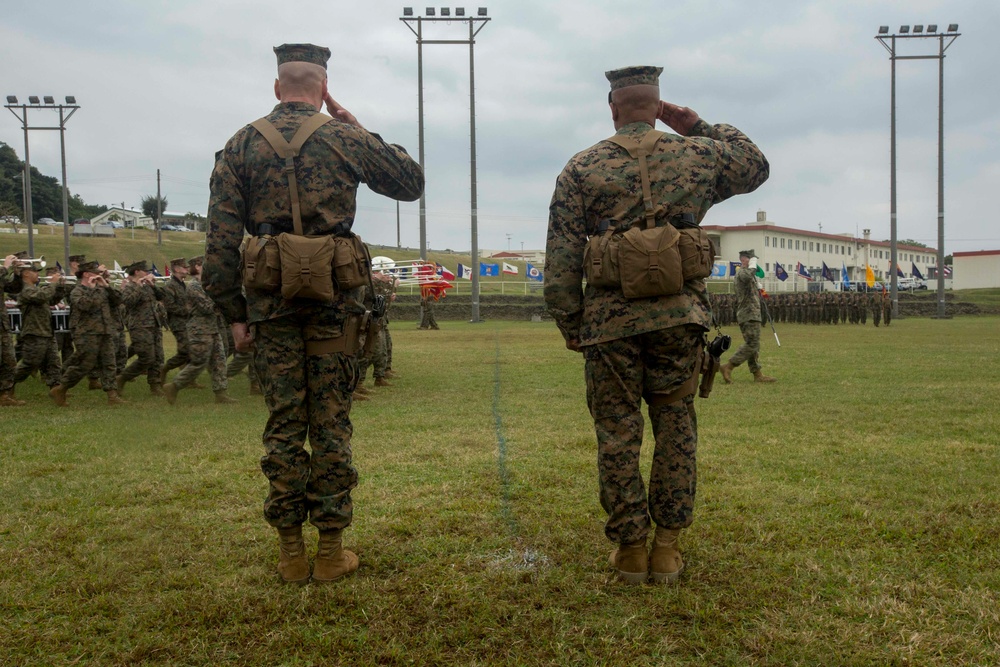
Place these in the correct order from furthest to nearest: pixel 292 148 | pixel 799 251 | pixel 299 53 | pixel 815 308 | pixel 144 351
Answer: pixel 799 251, pixel 815 308, pixel 144 351, pixel 299 53, pixel 292 148

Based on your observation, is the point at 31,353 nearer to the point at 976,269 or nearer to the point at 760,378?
the point at 760,378

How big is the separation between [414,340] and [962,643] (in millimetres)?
20336

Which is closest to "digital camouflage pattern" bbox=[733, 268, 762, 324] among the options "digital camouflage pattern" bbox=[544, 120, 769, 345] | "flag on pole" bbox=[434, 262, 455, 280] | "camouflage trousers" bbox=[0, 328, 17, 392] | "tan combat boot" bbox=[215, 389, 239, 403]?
"tan combat boot" bbox=[215, 389, 239, 403]

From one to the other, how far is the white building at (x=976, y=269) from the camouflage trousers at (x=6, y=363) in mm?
66191

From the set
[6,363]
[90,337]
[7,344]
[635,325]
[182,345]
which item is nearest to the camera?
[635,325]

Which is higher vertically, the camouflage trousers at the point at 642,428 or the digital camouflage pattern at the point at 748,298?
the digital camouflage pattern at the point at 748,298

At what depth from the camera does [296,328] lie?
3.37m

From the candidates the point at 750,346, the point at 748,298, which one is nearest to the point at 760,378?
the point at 750,346

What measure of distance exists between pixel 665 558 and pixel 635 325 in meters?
1.01

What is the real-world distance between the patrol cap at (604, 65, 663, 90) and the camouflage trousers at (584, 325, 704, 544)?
109 centimetres

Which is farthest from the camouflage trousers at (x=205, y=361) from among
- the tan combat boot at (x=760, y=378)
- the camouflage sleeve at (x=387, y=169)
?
the tan combat boot at (x=760, y=378)

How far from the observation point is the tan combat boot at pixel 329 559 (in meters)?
3.37

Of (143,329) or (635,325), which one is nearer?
(635,325)

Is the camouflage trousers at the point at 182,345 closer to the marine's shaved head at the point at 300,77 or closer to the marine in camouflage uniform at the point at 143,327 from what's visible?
the marine in camouflage uniform at the point at 143,327
